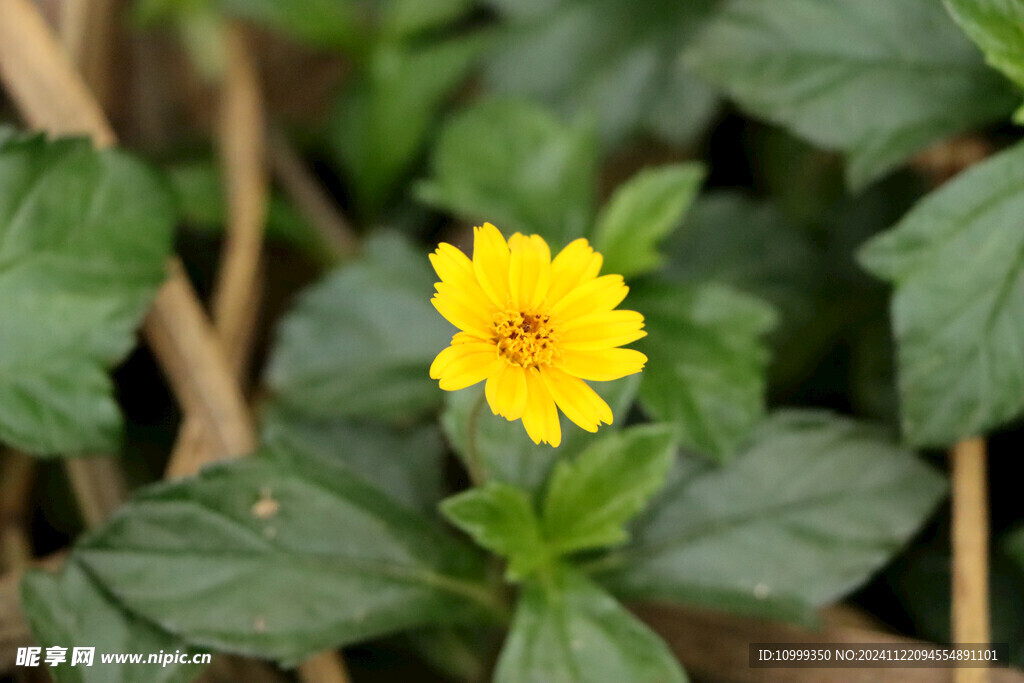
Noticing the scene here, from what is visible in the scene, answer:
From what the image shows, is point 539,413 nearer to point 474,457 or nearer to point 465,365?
point 465,365

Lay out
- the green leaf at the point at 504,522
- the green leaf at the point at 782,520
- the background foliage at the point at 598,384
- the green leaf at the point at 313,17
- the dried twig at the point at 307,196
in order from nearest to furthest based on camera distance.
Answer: the green leaf at the point at 504,522
the background foliage at the point at 598,384
the green leaf at the point at 782,520
the green leaf at the point at 313,17
the dried twig at the point at 307,196

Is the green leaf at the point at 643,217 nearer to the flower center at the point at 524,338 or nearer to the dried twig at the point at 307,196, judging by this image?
the flower center at the point at 524,338

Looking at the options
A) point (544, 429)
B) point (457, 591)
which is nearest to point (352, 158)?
point (457, 591)

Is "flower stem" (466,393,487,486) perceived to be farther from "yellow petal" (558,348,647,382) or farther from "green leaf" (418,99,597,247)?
"green leaf" (418,99,597,247)

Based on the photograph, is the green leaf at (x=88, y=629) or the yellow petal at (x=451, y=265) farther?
the green leaf at (x=88, y=629)

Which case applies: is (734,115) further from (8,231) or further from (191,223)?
(8,231)

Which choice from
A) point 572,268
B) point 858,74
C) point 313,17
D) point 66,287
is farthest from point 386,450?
point 858,74

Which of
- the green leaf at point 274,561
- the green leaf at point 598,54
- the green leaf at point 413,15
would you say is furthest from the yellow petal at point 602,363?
the green leaf at point 413,15

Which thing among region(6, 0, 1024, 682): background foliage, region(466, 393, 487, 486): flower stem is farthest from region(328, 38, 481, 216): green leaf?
region(466, 393, 487, 486): flower stem

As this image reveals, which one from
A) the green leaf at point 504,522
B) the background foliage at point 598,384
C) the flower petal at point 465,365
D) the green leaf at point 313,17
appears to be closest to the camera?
the flower petal at point 465,365
